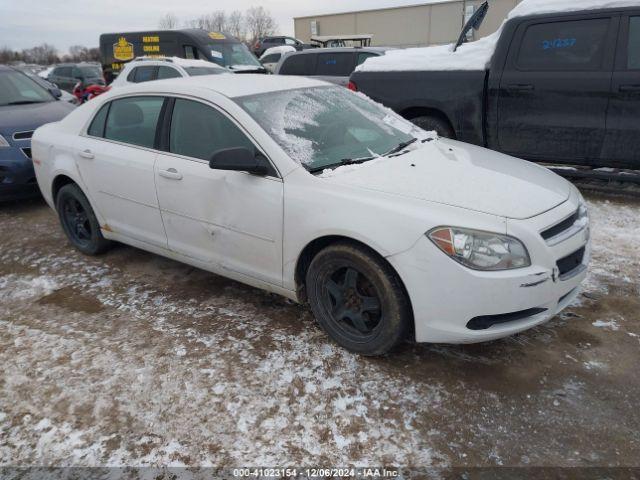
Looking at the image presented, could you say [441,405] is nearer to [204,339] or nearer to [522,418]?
[522,418]

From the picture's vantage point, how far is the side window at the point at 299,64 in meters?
10.6

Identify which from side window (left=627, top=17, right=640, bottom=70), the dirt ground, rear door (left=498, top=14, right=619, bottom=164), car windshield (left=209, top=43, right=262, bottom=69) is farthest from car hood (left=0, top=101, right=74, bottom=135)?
car windshield (left=209, top=43, right=262, bottom=69)

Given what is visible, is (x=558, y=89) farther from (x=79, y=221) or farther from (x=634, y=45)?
(x=79, y=221)

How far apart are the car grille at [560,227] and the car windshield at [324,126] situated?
1164 millimetres

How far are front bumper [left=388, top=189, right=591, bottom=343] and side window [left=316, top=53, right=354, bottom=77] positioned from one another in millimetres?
8370

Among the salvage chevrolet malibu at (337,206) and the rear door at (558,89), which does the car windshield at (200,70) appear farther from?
the rear door at (558,89)

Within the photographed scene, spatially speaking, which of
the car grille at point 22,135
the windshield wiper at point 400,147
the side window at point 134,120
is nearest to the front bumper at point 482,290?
the windshield wiper at point 400,147

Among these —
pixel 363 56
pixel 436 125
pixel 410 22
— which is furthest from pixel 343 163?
pixel 410 22

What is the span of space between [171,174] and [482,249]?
7.08 ft

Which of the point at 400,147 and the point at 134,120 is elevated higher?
the point at 134,120

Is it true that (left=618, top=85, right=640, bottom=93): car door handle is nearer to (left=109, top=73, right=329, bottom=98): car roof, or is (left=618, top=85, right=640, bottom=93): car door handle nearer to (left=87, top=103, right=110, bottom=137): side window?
(left=109, top=73, right=329, bottom=98): car roof

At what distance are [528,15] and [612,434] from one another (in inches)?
183

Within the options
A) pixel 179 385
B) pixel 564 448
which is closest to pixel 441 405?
pixel 564 448

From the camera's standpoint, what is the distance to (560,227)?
2695 millimetres
